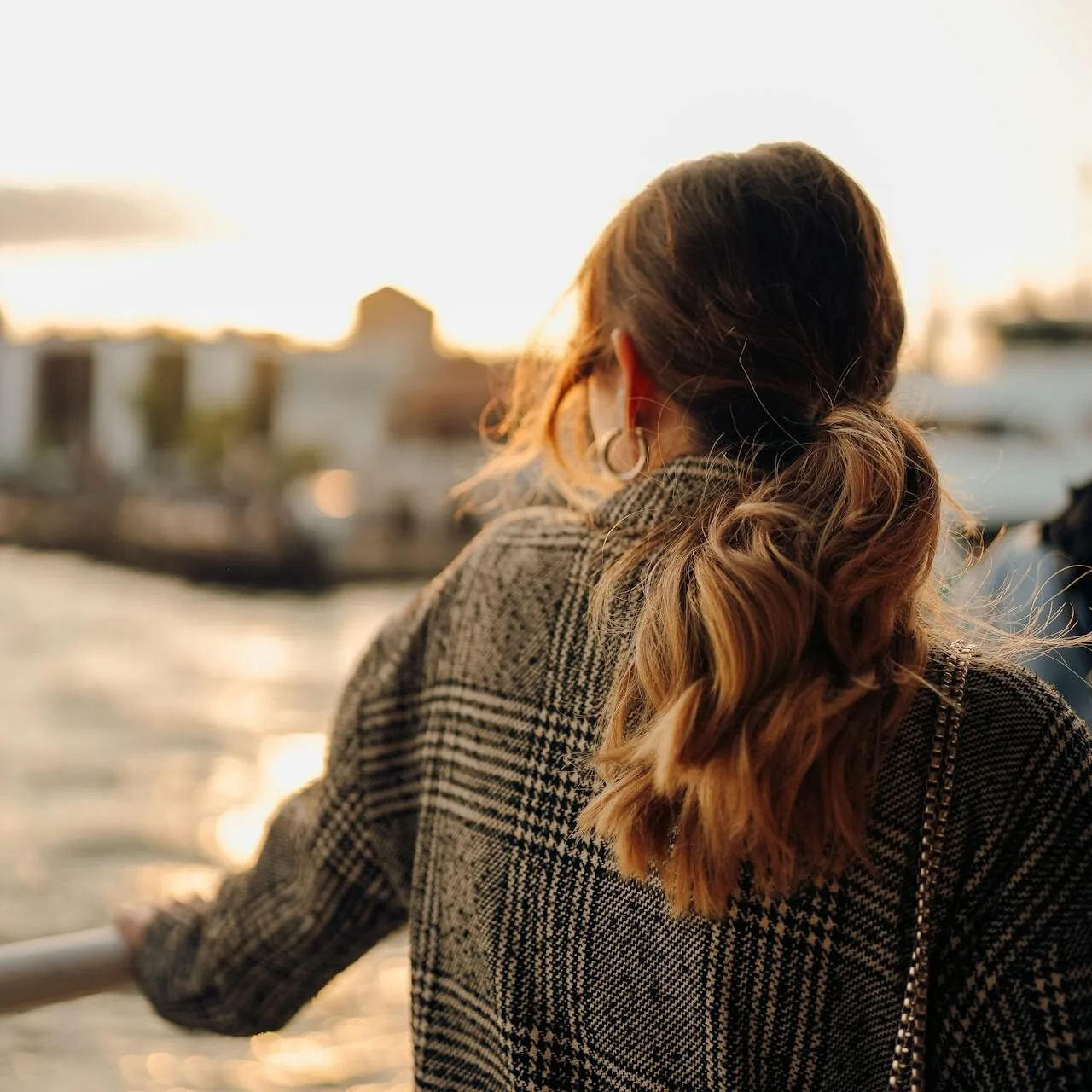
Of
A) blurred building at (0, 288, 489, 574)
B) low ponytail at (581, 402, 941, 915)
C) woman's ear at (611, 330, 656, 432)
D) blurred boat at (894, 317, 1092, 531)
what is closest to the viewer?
low ponytail at (581, 402, 941, 915)

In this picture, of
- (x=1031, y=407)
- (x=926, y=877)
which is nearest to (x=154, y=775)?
(x=1031, y=407)

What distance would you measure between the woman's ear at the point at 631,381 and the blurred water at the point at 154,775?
473 mm

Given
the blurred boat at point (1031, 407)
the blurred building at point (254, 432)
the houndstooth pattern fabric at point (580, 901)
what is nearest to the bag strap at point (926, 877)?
the houndstooth pattern fabric at point (580, 901)

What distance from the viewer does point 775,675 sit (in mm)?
618

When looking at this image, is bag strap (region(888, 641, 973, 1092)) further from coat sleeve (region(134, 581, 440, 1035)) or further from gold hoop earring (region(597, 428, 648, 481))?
coat sleeve (region(134, 581, 440, 1035))

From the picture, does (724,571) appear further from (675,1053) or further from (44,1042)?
(44,1042)

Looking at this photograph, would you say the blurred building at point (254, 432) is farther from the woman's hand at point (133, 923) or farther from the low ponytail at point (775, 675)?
→ the low ponytail at point (775, 675)

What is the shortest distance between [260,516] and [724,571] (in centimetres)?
2516

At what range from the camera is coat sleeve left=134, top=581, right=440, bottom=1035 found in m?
0.86

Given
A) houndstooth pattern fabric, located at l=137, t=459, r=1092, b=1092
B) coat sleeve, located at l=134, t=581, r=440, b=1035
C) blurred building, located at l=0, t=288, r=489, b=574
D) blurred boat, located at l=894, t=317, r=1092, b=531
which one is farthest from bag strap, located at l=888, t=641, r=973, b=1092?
blurred building, located at l=0, t=288, r=489, b=574

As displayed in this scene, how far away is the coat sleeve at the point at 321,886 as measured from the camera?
0.86 m

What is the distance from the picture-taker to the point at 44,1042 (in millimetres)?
1506

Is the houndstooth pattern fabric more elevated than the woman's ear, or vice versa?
the woman's ear

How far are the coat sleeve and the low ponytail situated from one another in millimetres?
217
